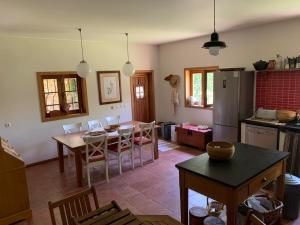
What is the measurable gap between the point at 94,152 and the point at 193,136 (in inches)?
102

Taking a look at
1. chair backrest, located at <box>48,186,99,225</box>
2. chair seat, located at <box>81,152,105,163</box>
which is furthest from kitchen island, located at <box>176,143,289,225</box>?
chair seat, located at <box>81,152,105,163</box>

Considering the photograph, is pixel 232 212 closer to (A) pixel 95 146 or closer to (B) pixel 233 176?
(B) pixel 233 176

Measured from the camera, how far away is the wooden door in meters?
6.73

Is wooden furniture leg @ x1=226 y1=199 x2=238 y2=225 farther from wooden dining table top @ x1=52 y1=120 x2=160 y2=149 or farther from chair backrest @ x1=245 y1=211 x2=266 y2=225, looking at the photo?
wooden dining table top @ x1=52 y1=120 x2=160 y2=149

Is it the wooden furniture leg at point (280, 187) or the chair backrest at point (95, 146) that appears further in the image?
the chair backrest at point (95, 146)

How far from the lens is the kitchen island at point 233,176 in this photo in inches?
74.0

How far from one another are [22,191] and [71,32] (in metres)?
2.93

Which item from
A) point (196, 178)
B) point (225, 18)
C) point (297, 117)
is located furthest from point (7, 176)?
point (297, 117)

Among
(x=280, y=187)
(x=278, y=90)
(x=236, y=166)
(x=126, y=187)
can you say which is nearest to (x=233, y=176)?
(x=236, y=166)

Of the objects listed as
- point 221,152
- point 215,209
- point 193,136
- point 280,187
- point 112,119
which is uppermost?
point 221,152

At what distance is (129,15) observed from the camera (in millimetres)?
3420

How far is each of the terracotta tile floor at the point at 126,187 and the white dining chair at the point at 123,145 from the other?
0.37 metres

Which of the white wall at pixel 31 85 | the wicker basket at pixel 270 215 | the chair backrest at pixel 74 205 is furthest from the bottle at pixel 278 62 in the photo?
the chair backrest at pixel 74 205

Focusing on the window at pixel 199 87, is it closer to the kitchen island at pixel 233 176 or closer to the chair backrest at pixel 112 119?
the chair backrest at pixel 112 119
